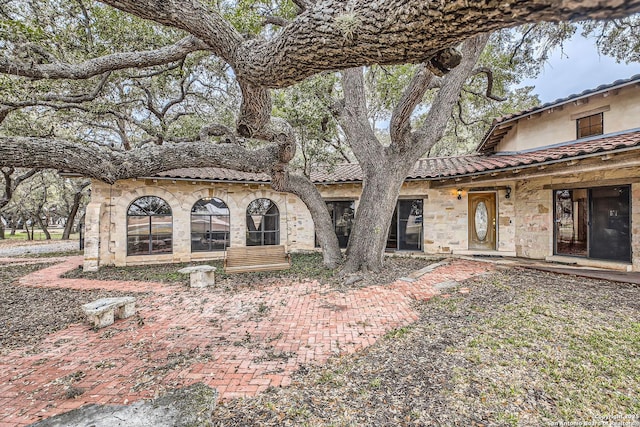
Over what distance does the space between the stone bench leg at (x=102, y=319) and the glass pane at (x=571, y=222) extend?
11.5 m

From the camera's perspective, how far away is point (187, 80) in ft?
33.8

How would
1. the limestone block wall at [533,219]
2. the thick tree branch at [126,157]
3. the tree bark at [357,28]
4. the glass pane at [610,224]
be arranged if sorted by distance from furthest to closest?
the limestone block wall at [533,219]
the glass pane at [610,224]
the thick tree branch at [126,157]
the tree bark at [357,28]

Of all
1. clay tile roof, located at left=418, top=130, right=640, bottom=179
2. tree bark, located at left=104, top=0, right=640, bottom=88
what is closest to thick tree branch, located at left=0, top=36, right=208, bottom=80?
tree bark, located at left=104, top=0, right=640, bottom=88

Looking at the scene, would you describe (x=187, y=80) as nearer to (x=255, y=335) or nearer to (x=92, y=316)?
(x=92, y=316)

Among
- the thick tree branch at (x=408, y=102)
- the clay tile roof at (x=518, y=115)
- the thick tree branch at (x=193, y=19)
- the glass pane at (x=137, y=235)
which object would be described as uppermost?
the clay tile roof at (x=518, y=115)

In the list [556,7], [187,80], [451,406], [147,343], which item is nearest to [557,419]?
[451,406]

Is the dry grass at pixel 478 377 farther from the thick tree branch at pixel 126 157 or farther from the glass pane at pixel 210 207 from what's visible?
the glass pane at pixel 210 207

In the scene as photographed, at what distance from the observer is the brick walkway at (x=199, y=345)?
2.80 meters

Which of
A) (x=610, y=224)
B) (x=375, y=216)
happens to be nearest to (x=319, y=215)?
(x=375, y=216)

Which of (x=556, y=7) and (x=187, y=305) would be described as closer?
(x=556, y=7)

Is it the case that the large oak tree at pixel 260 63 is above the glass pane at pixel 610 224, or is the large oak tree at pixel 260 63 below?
above

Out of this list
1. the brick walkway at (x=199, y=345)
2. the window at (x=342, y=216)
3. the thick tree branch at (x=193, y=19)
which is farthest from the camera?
the window at (x=342, y=216)

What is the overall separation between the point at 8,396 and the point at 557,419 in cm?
528

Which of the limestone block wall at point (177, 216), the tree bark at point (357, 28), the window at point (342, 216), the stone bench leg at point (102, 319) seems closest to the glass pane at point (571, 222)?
the window at point (342, 216)
